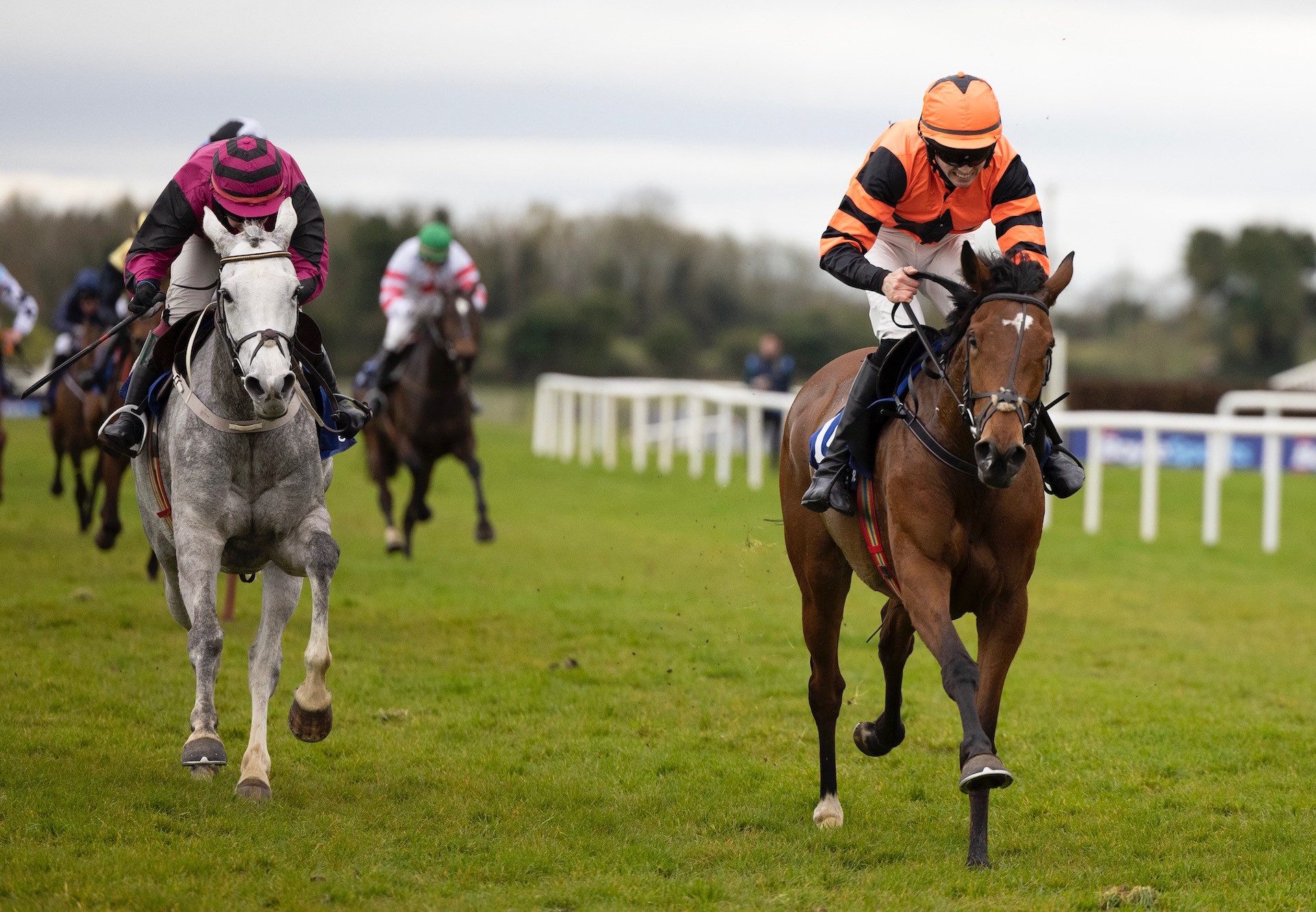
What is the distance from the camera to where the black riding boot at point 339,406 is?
237 inches

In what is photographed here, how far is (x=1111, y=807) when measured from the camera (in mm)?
5828

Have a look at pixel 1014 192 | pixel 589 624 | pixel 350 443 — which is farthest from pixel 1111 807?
pixel 589 624

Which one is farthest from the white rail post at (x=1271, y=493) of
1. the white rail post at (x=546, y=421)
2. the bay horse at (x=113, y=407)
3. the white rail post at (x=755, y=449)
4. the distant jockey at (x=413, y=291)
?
the white rail post at (x=546, y=421)

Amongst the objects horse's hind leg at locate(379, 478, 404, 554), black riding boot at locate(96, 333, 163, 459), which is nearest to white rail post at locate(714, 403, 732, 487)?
horse's hind leg at locate(379, 478, 404, 554)

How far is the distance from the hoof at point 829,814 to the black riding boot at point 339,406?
2318 millimetres

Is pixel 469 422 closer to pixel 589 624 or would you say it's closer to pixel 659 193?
pixel 589 624

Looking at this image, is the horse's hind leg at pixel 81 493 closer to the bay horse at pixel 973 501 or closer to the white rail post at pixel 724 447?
the white rail post at pixel 724 447

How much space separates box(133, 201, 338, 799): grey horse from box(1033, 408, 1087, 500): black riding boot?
102 inches

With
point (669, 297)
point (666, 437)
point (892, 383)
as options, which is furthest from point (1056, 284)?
point (669, 297)

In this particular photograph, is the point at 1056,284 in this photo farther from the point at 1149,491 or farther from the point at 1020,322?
the point at 1149,491

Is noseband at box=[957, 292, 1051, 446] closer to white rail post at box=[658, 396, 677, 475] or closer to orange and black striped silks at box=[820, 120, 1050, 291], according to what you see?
orange and black striped silks at box=[820, 120, 1050, 291]

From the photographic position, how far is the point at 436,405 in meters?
13.0

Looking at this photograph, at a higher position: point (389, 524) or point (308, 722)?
point (308, 722)

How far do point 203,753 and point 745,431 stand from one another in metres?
25.4
